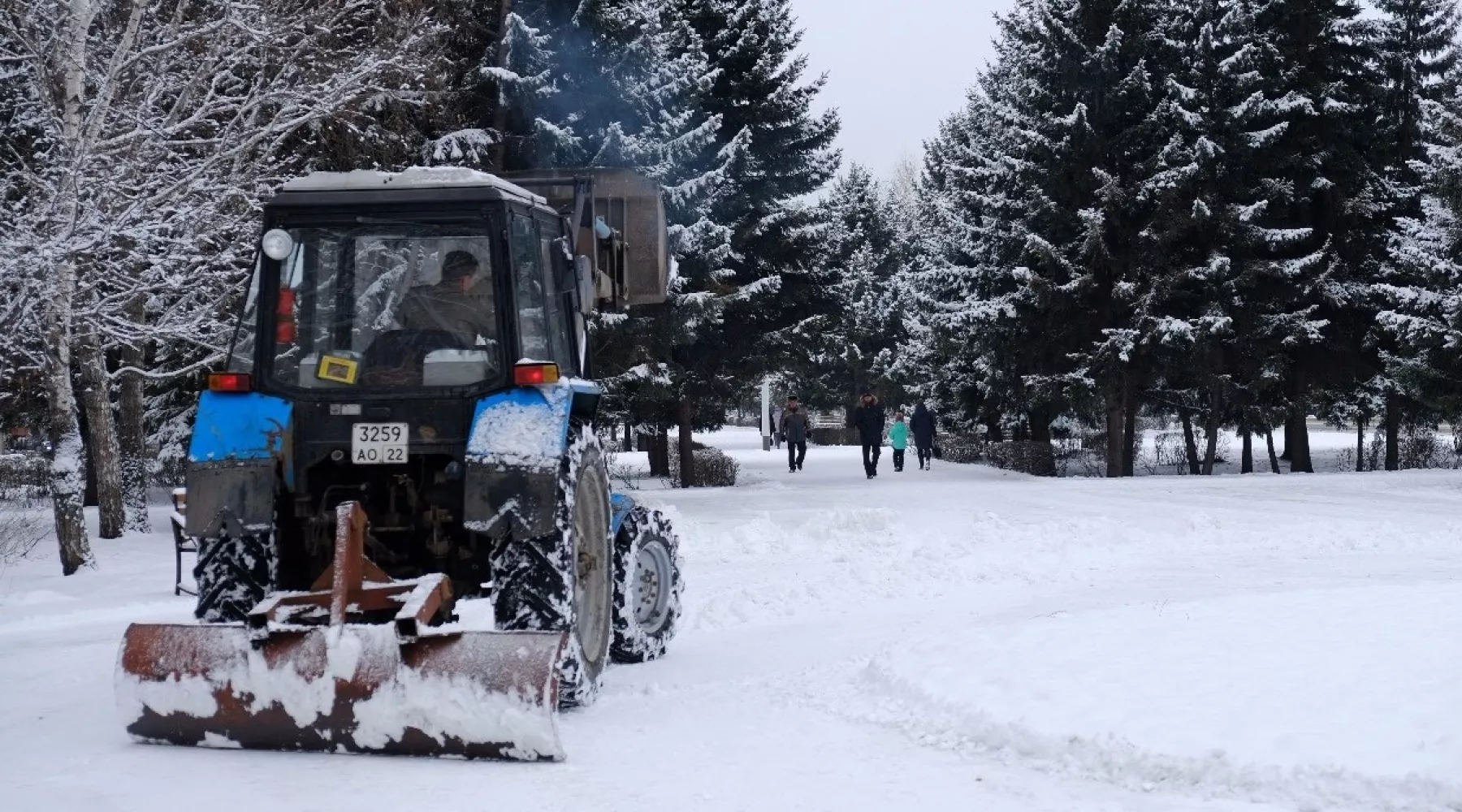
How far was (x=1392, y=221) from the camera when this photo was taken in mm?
31438

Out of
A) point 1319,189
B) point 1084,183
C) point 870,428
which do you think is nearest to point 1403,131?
point 1319,189

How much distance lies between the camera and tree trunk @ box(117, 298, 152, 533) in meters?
18.1

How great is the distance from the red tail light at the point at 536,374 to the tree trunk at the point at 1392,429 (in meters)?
29.0

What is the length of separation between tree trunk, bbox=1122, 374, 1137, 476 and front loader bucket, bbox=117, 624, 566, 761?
80.8ft

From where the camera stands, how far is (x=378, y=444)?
6.88 meters

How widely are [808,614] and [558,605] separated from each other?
4.84 meters

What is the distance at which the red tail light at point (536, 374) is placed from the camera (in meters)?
6.75

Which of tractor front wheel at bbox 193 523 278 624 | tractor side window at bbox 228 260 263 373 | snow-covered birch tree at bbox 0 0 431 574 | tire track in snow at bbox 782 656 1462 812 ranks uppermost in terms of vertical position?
snow-covered birch tree at bbox 0 0 431 574

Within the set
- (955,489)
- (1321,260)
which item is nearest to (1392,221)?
(1321,260)

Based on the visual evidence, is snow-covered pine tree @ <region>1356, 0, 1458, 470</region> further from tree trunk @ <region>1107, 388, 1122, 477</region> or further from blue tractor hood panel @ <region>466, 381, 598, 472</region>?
blue tractor hood panel @ <region>466, 381, 598, 472</region>

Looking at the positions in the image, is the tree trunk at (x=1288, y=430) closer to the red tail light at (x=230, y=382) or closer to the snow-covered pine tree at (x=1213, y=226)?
the snow-covered pine tree at (x=1213, y=226)

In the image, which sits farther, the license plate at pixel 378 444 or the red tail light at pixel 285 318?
A: the red tail light at pixel 285 318

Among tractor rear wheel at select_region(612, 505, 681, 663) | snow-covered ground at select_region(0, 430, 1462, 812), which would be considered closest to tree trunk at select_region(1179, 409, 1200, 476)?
snow-covered ground at select_region(0, 430, 1462, 812)

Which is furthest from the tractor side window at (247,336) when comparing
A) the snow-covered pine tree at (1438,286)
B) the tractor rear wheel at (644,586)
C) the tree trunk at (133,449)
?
the snow-covered pine tree at (1438,286)
